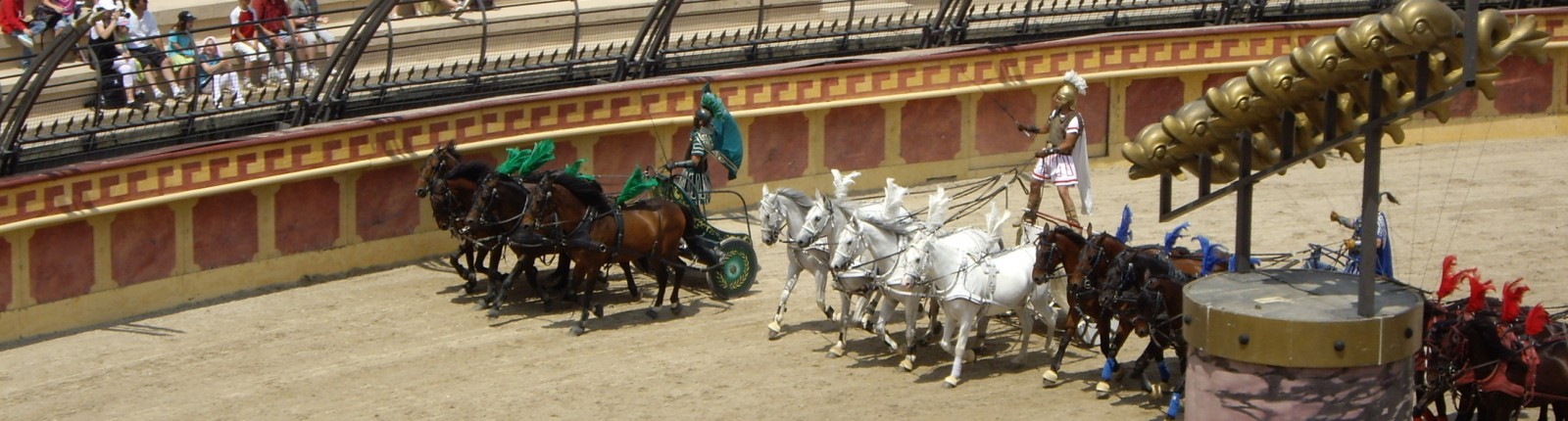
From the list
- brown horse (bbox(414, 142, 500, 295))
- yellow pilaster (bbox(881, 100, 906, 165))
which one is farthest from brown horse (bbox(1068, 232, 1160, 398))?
yellow pilaster (bbox(881, 100, 906, 165))

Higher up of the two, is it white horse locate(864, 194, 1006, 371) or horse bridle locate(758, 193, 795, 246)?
horse bridle locate(758, 193, 795, 246)

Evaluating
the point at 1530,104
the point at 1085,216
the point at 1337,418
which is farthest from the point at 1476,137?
the point at 1337,418

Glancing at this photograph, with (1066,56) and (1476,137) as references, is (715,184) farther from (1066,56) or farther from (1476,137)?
(1476,137)

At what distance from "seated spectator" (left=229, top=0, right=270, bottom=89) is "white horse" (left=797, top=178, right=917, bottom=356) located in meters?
6.00

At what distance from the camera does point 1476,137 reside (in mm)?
24109

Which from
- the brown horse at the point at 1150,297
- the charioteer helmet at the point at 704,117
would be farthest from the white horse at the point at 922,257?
the charioteer helmet at the point at 704,117

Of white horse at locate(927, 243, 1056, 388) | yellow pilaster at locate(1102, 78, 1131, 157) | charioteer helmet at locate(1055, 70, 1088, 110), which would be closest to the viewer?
white horse at locate(927, 243, 1056, 388)

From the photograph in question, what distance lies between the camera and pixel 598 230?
16.5 m

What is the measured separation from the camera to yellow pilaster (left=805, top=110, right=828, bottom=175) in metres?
21.5

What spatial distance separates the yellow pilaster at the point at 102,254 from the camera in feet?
55.5

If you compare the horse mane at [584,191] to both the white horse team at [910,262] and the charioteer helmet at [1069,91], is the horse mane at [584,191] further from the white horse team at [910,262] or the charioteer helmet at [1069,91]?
the charioteer helmet at [1069,91]

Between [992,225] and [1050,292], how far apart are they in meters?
0.69

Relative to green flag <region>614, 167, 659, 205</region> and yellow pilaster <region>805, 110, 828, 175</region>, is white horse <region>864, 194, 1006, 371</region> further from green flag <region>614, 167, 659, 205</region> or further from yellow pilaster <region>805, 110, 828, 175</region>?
yellow pilaster <region>805, 110, 828, 175</region>

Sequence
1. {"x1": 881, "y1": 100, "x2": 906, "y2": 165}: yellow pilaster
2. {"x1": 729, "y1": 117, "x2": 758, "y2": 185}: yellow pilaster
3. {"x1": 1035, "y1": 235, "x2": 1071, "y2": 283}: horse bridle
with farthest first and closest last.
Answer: {"x1": 881, "y1": 100, "x2": 906, "y2": 165}: yellow pilaster
{"x1": 729, "y1": 117, "x2": 758, "y2": 185}: yellow pilaster
{"x1": 1035, "y1": 235, "x2": 1071, "y2": 283}: horse bridle
